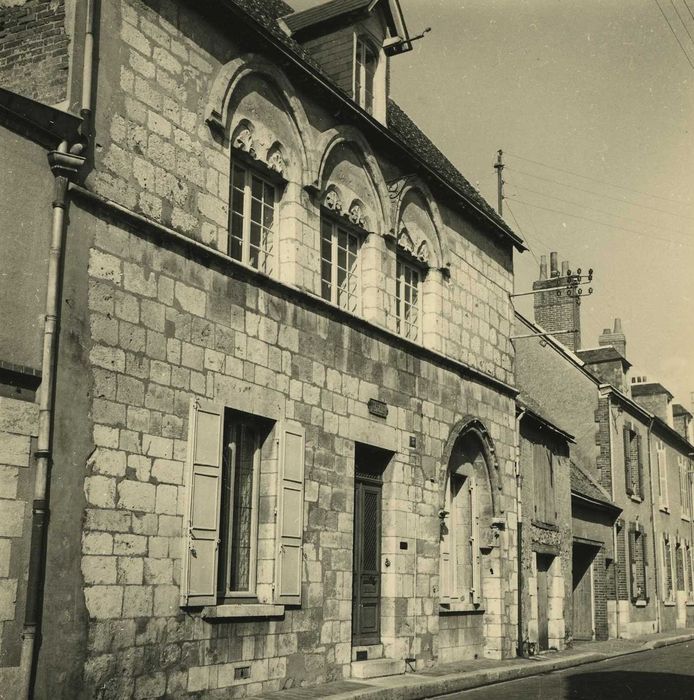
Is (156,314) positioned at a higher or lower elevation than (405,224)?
lower

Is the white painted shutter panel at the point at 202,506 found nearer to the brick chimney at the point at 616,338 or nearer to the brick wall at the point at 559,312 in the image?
the brick wall at the point at 559,312

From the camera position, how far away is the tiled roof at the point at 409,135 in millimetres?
12172

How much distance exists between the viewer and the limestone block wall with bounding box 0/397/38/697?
698 centimetres

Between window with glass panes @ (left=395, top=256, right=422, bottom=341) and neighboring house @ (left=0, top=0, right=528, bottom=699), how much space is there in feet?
0.14

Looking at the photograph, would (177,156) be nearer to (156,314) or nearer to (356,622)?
(156,314)

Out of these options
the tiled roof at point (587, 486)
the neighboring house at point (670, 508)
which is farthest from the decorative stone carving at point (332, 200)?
the neighboring house at point (670, 508)

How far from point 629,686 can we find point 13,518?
7961mm

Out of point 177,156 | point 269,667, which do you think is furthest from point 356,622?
point 177,156

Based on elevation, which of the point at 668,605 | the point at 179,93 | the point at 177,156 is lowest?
the point at 668,605

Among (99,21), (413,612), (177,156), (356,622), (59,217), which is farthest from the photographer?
(413,612)

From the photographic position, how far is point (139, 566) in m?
8.26

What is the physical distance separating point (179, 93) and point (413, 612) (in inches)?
281

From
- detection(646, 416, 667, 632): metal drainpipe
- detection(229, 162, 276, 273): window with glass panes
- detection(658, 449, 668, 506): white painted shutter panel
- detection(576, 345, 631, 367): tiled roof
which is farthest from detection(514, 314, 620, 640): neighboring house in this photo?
detection(229, 162, 276, 273): window with glass panes

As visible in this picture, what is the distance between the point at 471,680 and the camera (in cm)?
1215
